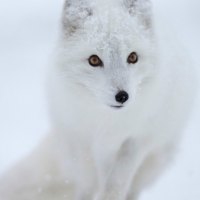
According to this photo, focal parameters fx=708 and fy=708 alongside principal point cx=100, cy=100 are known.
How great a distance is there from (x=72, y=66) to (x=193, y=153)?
242 cm

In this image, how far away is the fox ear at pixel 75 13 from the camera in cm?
399

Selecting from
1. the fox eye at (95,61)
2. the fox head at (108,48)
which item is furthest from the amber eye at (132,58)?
the fox eye at (95,61)

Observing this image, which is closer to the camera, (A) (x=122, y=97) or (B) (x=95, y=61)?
(A) (x=122, y=97)

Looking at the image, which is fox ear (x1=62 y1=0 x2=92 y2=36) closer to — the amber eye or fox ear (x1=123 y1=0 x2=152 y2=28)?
fox ear (x1=123 y1=0 x2=152 y2=28)

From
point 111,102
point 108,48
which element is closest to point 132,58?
point 108,48

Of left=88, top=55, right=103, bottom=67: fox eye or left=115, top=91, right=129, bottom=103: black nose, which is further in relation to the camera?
left=88, top=55, right=103, bottom=67: fox eye

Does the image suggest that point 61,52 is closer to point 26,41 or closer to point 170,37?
point 170,37

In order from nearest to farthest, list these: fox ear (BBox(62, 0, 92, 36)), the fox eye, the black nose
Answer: the black nose, the fox eye, fox ear (BBox(62, 0, 92, 36))

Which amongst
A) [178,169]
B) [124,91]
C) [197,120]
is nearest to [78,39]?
[124,91]

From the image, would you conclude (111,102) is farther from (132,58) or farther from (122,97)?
(132,58)

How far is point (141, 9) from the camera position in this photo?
406cm

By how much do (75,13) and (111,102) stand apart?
578mm

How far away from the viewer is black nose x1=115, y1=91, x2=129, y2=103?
3754mm

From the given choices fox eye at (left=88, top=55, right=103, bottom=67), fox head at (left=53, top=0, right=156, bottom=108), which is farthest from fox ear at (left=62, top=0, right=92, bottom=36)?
fox eye at (left=88, top=55, right=103, bottom=67)
